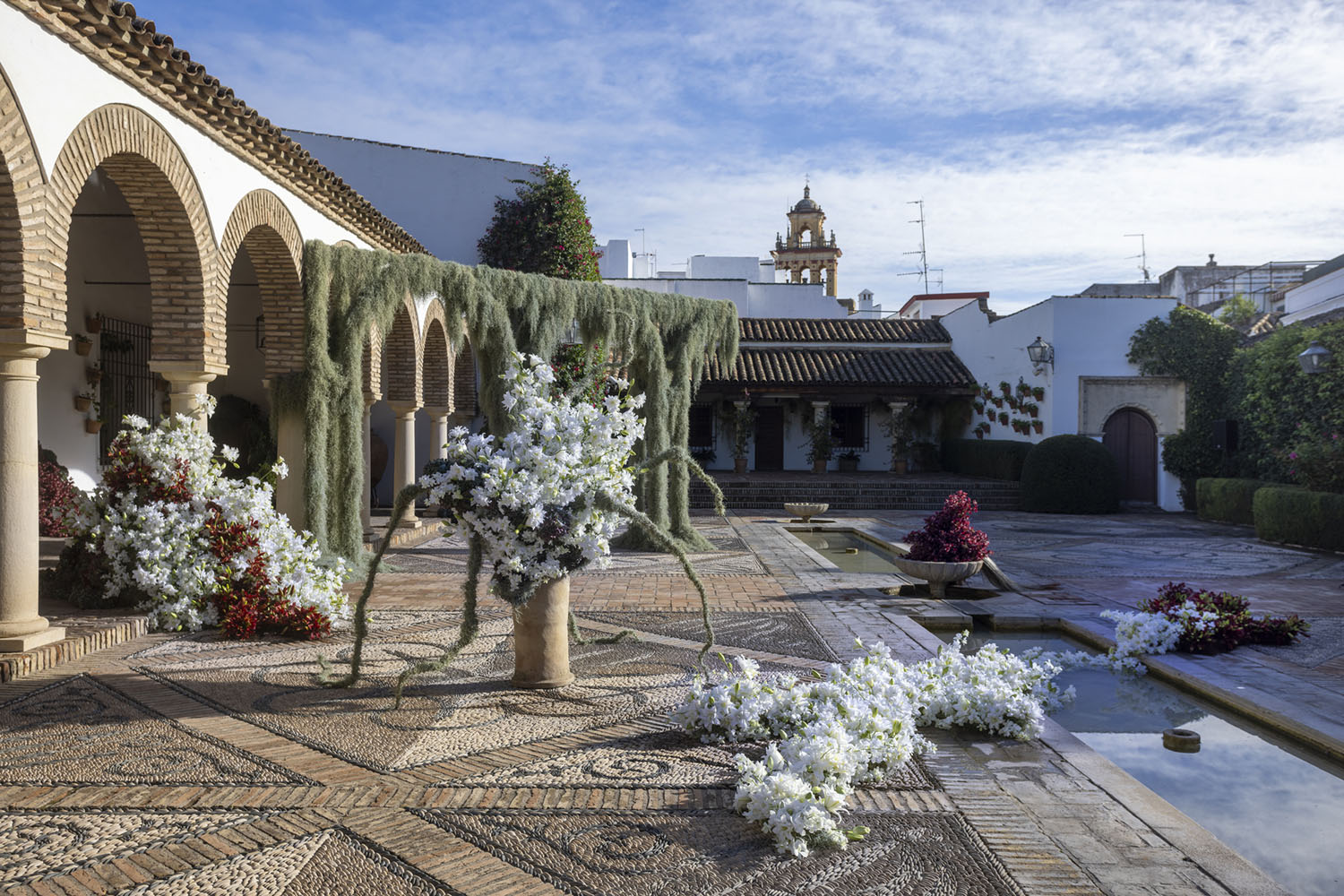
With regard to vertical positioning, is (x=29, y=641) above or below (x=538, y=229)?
below

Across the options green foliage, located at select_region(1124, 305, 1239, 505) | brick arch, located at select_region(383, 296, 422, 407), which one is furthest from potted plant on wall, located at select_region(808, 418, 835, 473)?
brick arch, located at select_region(383, 296, 422, 407)

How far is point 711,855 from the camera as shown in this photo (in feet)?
11.2

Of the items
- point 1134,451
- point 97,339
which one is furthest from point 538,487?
point 1134,451

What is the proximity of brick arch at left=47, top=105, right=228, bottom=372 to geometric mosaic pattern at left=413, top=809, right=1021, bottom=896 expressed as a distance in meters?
5.52

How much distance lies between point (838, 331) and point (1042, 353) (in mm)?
7223

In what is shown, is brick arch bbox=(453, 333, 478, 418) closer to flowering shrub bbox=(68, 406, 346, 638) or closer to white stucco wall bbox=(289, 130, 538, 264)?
white stucco wall bbox=(289, 130, 538, 264)

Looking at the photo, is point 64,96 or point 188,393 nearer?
point 64,96

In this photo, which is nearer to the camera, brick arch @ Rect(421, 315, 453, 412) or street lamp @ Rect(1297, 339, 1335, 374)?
street lamp @ Rect(1297, 339, 1335, 374)

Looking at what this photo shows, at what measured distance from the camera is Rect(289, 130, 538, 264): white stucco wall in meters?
20.6

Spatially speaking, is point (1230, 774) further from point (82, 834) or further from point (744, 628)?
point (82, 834)

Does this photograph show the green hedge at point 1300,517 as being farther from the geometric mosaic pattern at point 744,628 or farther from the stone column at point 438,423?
the stone column at point 438,423

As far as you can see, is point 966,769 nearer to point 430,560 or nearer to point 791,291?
point 430,560

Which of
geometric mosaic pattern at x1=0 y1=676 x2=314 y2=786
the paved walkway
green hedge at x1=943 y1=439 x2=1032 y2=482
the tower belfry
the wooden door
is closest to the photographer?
the paved walkway

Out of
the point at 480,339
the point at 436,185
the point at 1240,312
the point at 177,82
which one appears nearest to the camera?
the point at 177,82
